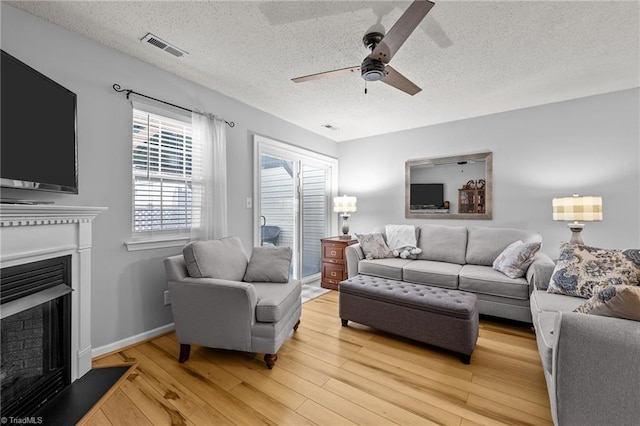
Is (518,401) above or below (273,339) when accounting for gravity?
below

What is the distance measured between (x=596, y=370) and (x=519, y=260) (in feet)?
5.94

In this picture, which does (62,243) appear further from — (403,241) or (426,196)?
→ (426,196)

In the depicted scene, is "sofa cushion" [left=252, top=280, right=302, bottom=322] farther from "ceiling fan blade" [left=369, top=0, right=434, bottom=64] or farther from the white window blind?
"ceiling fan blade" [left=369, top=0, right=434, bottom=64]

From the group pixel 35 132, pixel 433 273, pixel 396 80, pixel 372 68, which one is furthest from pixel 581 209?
pixel 35 132

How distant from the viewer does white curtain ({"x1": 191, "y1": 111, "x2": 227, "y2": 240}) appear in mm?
2809

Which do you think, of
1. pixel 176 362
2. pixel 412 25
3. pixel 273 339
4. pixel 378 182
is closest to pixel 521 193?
pixel 378 182

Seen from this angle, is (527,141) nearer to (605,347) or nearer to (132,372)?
(605,347)

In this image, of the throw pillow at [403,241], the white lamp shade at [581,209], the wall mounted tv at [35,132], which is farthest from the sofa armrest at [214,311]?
the white lamp shade at [581,209]

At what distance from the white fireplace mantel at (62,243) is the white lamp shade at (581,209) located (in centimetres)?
425

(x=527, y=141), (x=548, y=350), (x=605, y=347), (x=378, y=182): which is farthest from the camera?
(x=378, y=182)

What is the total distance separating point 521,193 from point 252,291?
142 inches

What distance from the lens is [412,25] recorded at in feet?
5.04

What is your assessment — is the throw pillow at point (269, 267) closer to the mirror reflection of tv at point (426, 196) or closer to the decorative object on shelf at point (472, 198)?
the mirror reflection of tv at point (426, 196)

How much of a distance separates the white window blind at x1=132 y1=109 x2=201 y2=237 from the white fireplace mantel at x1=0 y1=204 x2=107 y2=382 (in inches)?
22.9
